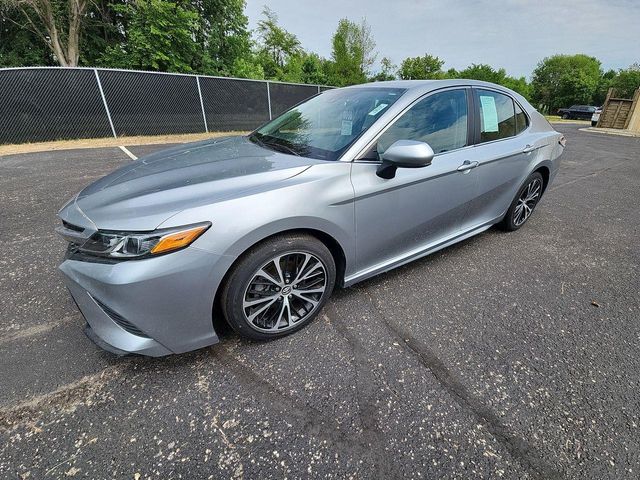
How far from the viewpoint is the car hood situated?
154 cm

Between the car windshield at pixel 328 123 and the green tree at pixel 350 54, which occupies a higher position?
the green tree at pixel 350 54

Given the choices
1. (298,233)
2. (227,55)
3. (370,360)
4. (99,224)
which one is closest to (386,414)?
(370,360)

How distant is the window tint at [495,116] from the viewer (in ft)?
9.07

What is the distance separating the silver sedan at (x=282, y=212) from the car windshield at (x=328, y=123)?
0.05 feet

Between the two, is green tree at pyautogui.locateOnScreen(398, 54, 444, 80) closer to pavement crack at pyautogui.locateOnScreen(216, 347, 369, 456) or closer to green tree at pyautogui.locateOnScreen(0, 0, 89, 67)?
green tree at pyautogui.locateOnScreen(0, 0, 89, 67)

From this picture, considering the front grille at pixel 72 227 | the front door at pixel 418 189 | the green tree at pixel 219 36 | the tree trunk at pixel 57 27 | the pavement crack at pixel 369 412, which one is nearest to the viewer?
the pavement crack at pixel 369 412

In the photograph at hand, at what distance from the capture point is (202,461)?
1.34 m

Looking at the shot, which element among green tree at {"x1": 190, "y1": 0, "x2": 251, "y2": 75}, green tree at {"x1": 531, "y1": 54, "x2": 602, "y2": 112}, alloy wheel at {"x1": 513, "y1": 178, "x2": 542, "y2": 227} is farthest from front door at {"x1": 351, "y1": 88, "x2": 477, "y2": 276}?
green tree at {"x1": 531, "y1": 54, "x2": 602, "y2": 112}

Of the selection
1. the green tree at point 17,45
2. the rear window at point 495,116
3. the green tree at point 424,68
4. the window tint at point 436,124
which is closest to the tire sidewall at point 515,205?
the rear window at point 495,116

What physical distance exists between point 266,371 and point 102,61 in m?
21.1

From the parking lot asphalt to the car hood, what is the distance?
0.85 metres

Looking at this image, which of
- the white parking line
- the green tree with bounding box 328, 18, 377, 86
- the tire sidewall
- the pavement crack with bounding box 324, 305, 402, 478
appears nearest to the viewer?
the pavement crack with bounding box 324, 305, 402, 478

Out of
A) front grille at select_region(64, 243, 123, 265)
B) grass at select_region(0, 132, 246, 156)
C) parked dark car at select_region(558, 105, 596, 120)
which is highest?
parked dark car at select_region(558, 105, 596, 120)

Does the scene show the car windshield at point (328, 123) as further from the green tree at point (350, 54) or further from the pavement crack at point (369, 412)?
the green tree at point (350, 54)
